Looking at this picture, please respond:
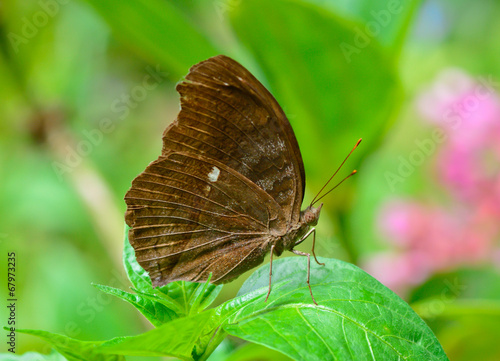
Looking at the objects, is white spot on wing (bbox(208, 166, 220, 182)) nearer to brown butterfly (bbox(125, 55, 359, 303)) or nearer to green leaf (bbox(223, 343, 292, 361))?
brown butterfly (bbox(125, 55, 359, 303))

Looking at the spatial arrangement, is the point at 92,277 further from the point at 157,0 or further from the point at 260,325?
the point at 260,325

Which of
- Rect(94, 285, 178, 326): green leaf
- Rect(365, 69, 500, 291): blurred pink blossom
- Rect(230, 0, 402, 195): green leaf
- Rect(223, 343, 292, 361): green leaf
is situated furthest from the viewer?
Rect(365, 69, 500, 291): blurred pink blossom

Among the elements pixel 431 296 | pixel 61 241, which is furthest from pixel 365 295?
pixel 61 241

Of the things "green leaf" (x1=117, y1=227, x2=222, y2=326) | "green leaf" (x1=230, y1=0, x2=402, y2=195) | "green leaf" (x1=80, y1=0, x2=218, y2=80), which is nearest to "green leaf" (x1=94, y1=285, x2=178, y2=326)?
"green leaf" (x1=117, y1=227, x2=222, y2=326)

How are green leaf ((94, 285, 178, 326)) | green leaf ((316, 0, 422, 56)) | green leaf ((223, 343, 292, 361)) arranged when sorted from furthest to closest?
1. green leaf ((316, 0, 422, 56))
2. green leaf ((223, 343, 292, 361))
3. green leaf ((94, 285, 178, 326))

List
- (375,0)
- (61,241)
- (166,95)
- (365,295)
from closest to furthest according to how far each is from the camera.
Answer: (365,295)
(375,0)
(61,241)
(166,95)

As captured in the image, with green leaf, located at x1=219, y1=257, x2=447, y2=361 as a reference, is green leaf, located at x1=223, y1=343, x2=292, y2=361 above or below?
below

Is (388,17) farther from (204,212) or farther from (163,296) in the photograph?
(163,296)
